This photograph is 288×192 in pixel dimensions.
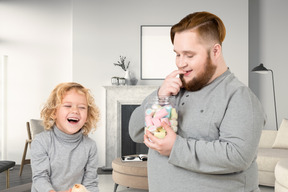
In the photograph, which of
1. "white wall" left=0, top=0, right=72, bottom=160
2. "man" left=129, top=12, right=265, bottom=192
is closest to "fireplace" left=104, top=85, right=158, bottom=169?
"white wall" left=0, top=0, right=72, bottom=160

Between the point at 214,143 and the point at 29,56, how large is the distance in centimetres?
581

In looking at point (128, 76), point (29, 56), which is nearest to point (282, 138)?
point (128, 76)

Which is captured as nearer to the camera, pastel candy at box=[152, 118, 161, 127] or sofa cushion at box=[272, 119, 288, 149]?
pastel candy at box=[152, 118, 161, 127]

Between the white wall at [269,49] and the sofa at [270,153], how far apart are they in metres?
1.18

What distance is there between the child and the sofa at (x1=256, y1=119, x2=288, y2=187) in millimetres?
3043

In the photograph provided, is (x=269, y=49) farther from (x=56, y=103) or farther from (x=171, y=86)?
(x=171, y=86)

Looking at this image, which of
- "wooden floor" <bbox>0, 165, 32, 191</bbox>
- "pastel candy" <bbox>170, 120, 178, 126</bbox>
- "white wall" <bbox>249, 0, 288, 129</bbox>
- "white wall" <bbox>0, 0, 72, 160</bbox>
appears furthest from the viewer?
"white wall" <bbox>0, 0, 72, 160</bbox>

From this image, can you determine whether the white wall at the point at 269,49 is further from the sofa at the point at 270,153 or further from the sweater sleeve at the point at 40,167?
the sweater sleeve at the point at 40,167

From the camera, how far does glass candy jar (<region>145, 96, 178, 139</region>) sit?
108 centimetres

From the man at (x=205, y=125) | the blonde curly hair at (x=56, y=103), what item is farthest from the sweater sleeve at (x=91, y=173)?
the man at (x=205, y=125)

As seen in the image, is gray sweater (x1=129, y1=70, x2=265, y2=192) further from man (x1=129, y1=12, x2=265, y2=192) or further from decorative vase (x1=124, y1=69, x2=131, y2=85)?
decorative vase (x1=124, y1=69, x2=131, y2=85)

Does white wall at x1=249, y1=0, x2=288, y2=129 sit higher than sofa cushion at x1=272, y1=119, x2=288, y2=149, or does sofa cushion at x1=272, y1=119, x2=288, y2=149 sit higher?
white wall at x1=249, y1=0, x2=288, y2=129

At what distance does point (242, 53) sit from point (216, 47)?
487 centimetres

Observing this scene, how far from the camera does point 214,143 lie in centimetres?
104
